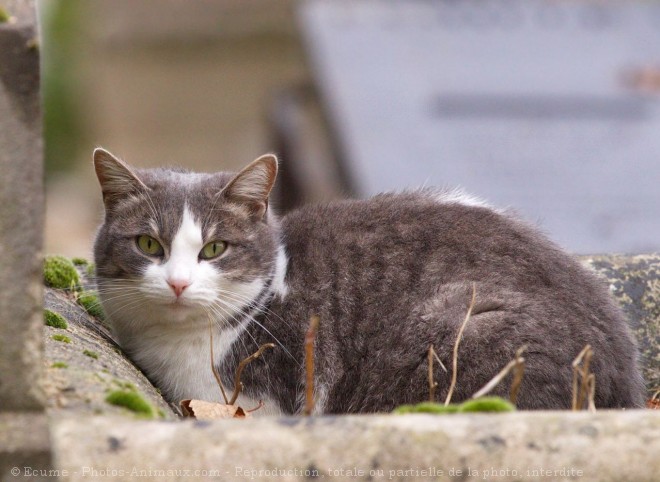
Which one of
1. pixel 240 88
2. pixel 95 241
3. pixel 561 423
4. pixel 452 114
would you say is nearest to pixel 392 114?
pixel 452 114

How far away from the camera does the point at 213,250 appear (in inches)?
114

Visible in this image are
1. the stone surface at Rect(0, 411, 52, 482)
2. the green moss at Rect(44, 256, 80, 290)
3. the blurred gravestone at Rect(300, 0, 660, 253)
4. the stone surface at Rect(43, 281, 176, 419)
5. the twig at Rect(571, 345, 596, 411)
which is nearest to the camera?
the stone surface at Rect(0, 411, 52, 482)

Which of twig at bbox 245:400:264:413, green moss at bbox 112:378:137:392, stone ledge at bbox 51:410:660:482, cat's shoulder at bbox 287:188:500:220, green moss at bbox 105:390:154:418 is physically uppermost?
cat's shoulder at bbox 287:188:500:220

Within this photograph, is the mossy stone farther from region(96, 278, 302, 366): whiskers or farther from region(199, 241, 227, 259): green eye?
region(199, 241, 227, 259): green eye

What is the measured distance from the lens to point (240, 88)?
1387 centimetres

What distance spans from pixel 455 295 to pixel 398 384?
0.28m

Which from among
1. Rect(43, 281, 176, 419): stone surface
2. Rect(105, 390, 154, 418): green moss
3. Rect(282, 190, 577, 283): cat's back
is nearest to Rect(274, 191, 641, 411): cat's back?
Rect(282, 190, 577, 283): cat's back

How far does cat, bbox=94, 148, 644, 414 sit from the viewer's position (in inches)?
103

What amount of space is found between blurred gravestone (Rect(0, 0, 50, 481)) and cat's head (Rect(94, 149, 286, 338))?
109 cm

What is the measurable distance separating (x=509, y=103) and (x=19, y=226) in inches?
237

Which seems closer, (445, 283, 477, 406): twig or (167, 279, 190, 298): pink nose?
(445, 283, 477, 406): twig

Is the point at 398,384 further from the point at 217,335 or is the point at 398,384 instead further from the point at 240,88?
the point at 240,88

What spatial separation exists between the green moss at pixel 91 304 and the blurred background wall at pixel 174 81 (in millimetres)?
9406

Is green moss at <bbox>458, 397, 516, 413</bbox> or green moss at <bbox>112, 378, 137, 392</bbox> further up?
green moss at <bbox>112, 378, 137, 392</bbox>
